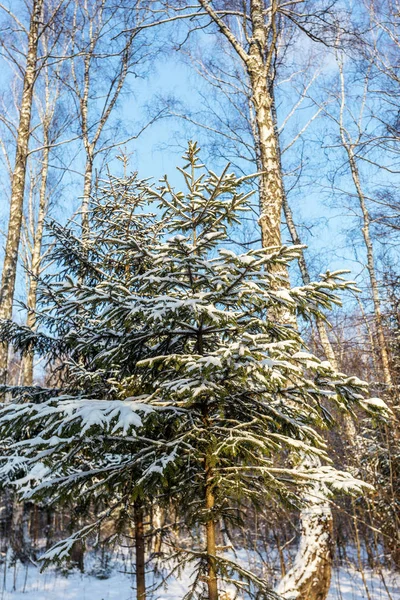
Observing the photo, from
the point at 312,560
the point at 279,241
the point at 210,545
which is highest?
the point at 279,241

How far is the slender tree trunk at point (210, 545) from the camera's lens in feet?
10.1

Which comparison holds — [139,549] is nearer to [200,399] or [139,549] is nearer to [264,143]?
[200,399]

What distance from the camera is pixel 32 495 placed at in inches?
118

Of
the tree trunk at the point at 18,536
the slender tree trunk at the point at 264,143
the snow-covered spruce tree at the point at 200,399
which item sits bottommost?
the tree trunk at the point at 18,536

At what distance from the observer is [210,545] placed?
3.21 metres

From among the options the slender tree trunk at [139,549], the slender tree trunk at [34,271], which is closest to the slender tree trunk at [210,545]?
the slender tree trunk at [139,549]

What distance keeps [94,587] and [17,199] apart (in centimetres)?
728

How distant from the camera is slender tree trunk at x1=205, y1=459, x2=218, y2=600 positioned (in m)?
3.06

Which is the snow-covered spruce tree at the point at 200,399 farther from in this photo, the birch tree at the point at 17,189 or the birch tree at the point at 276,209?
the birch tree at the point at 17,189

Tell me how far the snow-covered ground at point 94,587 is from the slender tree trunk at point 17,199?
166 inches

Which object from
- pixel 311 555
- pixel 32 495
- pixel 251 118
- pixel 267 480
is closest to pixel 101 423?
pixel 32 495

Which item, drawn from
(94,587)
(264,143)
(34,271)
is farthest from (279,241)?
(94,587)

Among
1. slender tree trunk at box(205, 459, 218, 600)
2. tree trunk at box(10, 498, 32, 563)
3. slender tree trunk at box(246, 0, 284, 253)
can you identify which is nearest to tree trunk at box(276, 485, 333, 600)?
slender tree trunk at box(205, 459, 218, 600)

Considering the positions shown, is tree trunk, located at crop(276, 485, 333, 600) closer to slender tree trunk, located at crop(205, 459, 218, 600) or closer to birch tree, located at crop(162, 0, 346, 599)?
birch tree, located at crop(162, 0, 346, 599)
